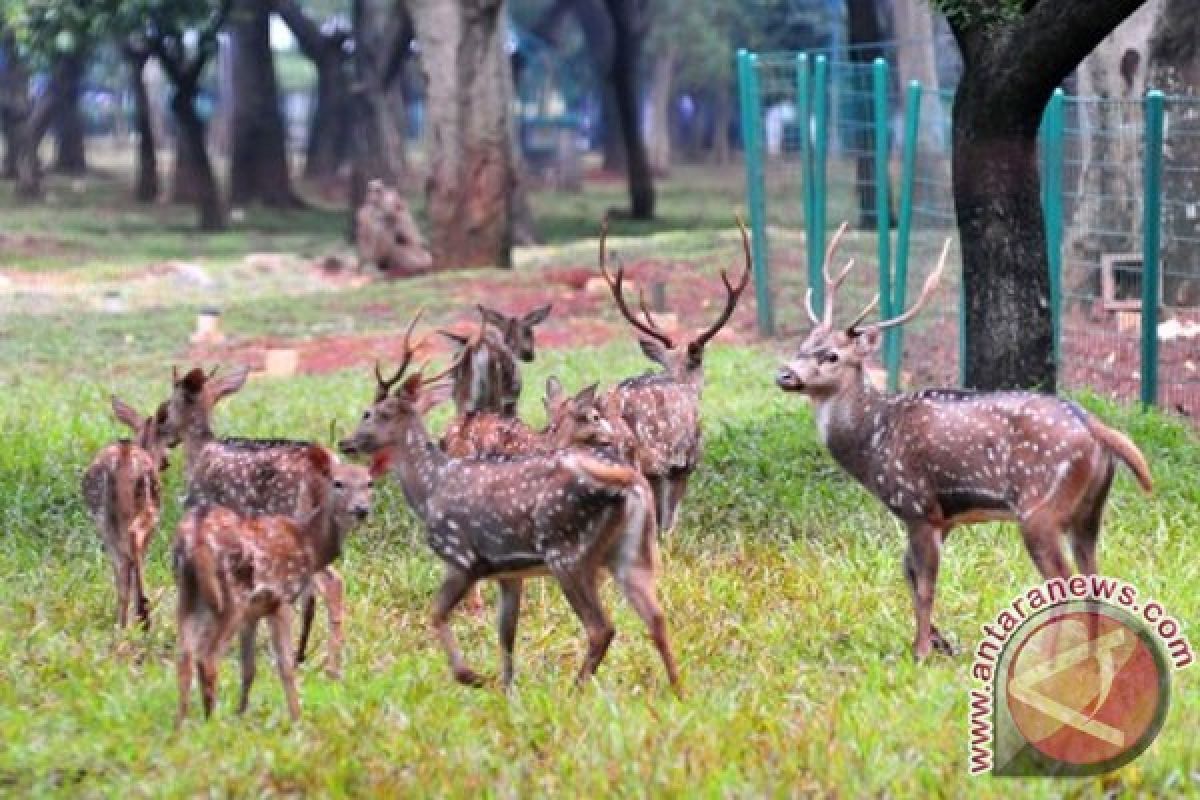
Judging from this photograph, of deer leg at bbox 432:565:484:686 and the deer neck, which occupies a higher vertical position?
the deer neck

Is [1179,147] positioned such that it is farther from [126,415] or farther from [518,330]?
[126,415]

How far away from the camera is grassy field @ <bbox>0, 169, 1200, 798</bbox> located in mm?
6340

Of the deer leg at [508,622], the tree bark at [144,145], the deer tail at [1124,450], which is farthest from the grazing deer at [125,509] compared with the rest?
the tree bark at [144,145]

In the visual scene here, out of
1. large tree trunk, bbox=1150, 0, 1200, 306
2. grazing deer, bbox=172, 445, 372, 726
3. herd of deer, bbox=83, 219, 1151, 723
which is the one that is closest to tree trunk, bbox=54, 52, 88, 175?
large tree trunk, bbox=1150, 0, 1200, 306

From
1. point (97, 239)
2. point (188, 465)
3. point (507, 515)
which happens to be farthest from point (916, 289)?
point (97, 239)

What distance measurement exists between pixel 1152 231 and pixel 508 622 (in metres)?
5.78

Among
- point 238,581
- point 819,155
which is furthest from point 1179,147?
point 238,581

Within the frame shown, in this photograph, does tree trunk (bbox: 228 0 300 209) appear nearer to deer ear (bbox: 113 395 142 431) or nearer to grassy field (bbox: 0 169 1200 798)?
grassy field (bbox: 0 169 1200 798)

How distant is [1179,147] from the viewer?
49.7 ft

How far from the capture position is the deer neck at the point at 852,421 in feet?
26.5

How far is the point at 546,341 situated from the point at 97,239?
14.4 metres

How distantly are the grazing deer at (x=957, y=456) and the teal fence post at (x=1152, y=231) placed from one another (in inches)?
168

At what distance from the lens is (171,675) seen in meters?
7.54

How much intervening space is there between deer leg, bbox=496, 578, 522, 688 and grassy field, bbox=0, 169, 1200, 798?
0.09 metres
